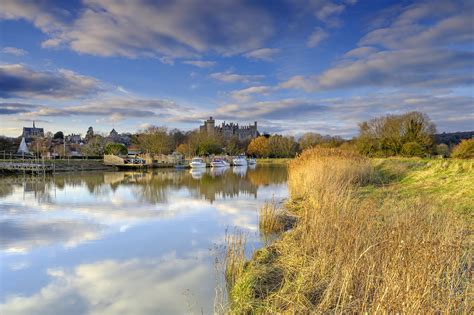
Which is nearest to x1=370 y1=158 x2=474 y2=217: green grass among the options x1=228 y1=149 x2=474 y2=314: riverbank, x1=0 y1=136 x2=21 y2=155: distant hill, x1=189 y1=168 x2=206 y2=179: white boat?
x1=228 y1=149 x2=474 y2=314: riverbank

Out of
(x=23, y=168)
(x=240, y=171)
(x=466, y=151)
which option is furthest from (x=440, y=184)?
(x=23, y=168)

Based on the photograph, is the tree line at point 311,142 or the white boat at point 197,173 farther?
the tree line at point 311,142

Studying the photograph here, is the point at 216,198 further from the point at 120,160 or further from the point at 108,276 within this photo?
the point at 120,160

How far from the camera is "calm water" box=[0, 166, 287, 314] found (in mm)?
5820

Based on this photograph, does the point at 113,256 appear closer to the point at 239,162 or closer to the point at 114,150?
the point at 114,150

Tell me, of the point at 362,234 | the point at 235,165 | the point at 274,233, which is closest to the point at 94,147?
the point at 235,165

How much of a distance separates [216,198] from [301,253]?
42.5 feet

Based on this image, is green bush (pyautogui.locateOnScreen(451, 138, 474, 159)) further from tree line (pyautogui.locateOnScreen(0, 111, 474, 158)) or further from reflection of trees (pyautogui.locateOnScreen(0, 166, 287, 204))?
reflection of trees (pyautogui.locateOnScreen(0, 166, 287, 204))

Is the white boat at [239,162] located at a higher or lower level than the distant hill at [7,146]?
lower

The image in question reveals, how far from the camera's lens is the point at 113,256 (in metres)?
8.27

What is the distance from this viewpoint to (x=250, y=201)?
17562 millimetres

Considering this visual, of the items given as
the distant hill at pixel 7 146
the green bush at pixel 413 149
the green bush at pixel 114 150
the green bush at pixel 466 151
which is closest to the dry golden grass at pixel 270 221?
the green bush at pixel 466 151

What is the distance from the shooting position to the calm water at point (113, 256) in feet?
19.1

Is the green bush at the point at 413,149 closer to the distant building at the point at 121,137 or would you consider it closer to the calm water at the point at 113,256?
the calm water at the point at 113,256
